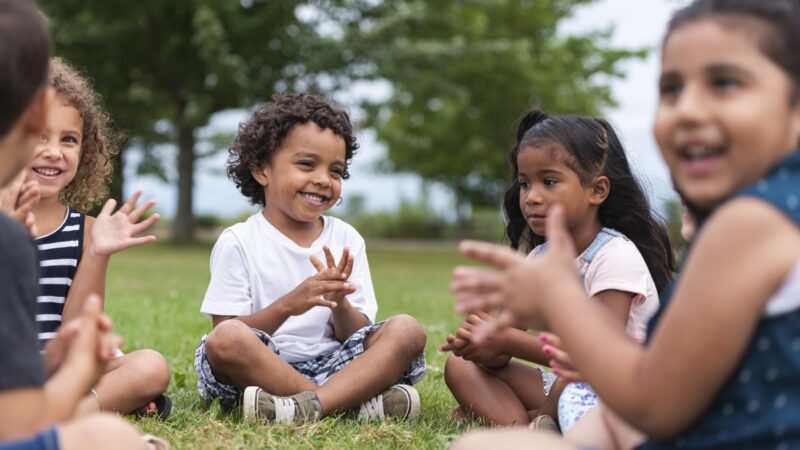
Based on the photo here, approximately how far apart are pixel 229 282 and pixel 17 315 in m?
1.99

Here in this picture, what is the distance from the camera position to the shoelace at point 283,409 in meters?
3.29

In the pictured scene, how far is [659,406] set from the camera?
1582mm

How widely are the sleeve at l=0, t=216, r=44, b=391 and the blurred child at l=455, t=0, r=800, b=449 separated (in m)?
0.81

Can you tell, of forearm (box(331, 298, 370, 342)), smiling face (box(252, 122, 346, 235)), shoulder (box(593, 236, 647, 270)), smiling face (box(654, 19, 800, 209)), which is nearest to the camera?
smiling face (box(654, 19, 800, 209))

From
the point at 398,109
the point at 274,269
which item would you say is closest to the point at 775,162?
the point at 274,269

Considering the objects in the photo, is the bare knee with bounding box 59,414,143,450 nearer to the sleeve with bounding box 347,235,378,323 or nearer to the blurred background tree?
the sleeve with bounding box 347,235,378,323

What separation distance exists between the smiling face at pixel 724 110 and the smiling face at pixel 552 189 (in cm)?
180

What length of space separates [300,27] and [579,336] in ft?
59.9

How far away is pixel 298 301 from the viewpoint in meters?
3.42

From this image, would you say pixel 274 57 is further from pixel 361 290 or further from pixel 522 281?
pixel 522 281

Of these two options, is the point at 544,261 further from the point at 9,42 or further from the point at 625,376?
the point at 9,42

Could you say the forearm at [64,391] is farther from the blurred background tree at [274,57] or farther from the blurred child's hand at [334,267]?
the blurred background tree at [274,57]

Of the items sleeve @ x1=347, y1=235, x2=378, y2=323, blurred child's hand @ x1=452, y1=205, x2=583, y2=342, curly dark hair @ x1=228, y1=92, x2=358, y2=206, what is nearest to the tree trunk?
curly dark hair @ x1=228, y1=92, x2=358, y2=206

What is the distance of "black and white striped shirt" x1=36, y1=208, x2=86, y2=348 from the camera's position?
329 centimetres
